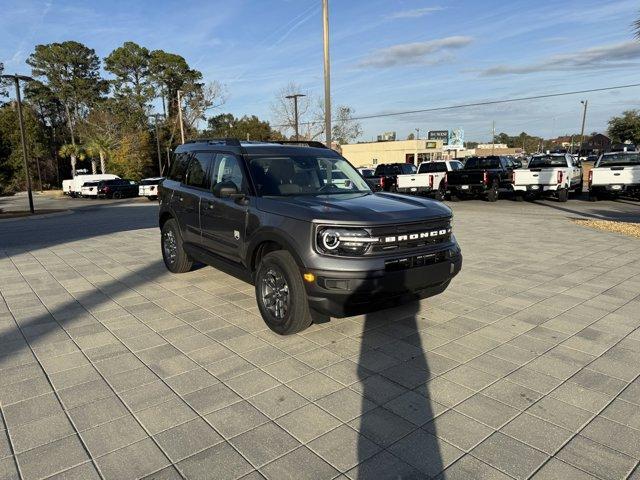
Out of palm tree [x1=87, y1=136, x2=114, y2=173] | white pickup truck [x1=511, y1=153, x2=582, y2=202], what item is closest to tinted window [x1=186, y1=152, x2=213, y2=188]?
white pickup truck [x1=511, y1=153, x2=582, y2=202]

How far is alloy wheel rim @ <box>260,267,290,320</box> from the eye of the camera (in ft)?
→ 14.2

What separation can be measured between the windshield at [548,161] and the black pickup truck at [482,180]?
1.16 metres

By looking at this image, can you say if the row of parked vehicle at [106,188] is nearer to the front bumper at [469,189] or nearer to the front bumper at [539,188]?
the front bumper at [469,189]

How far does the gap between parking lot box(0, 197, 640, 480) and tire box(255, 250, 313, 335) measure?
18cm

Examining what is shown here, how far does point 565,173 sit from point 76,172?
169ft

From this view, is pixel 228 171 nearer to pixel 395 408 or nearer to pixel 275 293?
pixel 275 293

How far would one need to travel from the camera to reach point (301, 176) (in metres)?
5.16

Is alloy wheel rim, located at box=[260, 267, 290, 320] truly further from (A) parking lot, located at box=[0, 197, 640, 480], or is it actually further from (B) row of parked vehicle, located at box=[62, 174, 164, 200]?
(B) row of parked vehicle, located at box=[62, 174, 164, 200]

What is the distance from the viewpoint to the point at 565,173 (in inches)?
719

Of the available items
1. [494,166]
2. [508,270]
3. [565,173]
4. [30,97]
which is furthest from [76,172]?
[508,270]

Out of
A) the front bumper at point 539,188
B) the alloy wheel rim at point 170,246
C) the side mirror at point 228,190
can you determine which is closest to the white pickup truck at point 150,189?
the front bumper at point 539,188

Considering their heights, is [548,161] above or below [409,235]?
above

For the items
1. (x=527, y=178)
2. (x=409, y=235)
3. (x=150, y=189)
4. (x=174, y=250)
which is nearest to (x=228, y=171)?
(x=174, y=250)

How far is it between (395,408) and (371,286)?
102 centimetres
